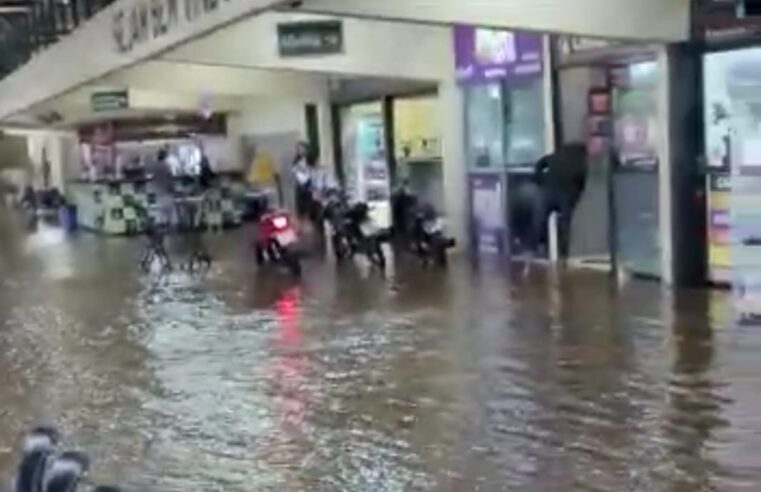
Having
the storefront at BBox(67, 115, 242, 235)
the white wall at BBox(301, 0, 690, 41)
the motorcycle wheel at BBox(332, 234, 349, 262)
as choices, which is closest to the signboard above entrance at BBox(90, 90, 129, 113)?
the storefront at BBox(67, 115, 242, 235)

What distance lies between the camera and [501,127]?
64.5 ft

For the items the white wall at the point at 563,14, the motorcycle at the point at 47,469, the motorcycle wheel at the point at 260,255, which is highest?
the white wall at the point at 563,14

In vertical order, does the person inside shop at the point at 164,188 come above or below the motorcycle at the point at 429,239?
above

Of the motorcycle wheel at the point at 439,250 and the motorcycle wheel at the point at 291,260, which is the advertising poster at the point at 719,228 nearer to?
the motorcycle wheel at the point at 439,250

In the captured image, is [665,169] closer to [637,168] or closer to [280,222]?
[637,168]

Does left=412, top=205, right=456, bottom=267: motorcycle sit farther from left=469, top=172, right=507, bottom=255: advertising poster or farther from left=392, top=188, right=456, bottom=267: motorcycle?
left=469, top=172, right=507, bottom=255: advertising poster

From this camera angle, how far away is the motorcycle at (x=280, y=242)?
19469 millimetres

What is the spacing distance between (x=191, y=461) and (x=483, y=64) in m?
12.1

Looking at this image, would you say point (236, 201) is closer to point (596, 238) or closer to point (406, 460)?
point (596, 238)

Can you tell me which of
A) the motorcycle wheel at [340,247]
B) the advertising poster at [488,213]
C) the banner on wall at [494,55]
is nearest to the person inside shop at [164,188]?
the motorcycle wheel at [340,247]

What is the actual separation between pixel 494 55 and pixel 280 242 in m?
3.23

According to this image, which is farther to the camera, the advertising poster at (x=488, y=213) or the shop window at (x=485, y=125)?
the advertising poster at (x=488, y=213)

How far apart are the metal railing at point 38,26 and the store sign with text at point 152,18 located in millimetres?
2393

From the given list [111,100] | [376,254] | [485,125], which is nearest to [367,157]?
[485,125]
